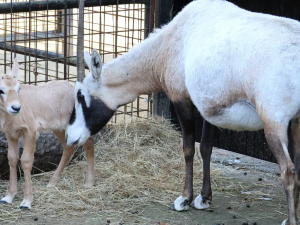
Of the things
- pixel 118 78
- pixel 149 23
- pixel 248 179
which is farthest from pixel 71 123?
pixel 149 23

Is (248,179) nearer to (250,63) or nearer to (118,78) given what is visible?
(118,78)

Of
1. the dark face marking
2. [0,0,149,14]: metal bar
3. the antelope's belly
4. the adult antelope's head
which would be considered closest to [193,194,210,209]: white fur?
the antelope's belly

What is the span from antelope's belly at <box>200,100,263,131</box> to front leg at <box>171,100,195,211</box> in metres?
0.37

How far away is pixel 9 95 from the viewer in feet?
14.9

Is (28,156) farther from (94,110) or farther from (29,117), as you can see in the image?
(94,110)

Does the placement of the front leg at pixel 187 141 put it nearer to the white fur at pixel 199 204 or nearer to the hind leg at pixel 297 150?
the white fur at pixel 199 204

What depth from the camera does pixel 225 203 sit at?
511 centimetres

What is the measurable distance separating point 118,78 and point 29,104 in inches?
36.8

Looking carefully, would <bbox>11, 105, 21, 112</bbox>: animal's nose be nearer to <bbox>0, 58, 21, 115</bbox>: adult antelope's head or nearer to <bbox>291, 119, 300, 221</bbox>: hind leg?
<bbox>0, 58, 21, 115</bbox>: adult antelope's head

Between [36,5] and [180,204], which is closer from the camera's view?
[180,204]

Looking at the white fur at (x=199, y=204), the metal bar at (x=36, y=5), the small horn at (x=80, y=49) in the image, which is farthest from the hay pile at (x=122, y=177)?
the metal bar at (x=36, y=5)

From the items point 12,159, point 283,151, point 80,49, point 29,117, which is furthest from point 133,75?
point 283,151

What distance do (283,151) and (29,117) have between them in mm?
2529

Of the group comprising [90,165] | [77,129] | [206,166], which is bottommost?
[90,165]
